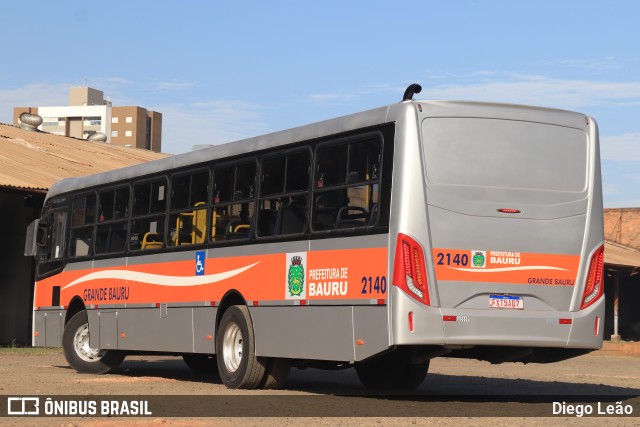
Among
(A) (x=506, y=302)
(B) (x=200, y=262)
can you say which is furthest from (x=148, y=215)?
(A) (x=506, y=302)

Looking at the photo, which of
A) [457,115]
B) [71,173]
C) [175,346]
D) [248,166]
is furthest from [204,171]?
[71,173]

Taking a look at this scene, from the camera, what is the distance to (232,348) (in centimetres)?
1641

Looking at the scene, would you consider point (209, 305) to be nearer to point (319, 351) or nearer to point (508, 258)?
point (319, 351)

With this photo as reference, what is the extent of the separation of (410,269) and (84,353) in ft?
29.6

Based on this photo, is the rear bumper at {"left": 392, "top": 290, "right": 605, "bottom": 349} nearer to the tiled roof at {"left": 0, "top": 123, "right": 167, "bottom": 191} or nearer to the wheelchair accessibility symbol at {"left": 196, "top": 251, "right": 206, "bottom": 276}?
the wheelchair accessibility symbol at {"left": 196, "top": 251, "right": 206, "bottom": 276}

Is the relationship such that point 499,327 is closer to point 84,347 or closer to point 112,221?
point 112,221

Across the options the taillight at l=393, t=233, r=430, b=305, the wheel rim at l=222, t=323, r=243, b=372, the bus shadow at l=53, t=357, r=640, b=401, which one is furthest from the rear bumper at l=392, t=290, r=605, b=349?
the wheel rim at l=222, t=323, r=243, b=372

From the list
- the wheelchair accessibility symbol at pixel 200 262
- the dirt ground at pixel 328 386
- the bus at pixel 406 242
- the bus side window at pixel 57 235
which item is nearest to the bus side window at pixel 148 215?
the wheelchair accessibility symbol at pixel 200 262

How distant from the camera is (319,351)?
14.5 meters

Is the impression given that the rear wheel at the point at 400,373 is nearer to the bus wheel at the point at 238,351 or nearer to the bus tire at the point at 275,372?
the bus tire at the point at 275,372

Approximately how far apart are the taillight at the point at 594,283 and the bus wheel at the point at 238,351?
4.31 m

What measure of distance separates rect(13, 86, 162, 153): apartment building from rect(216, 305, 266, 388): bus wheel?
512 ft

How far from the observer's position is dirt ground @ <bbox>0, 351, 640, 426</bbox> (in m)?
11.8

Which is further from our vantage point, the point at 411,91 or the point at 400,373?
the point at 400,373
